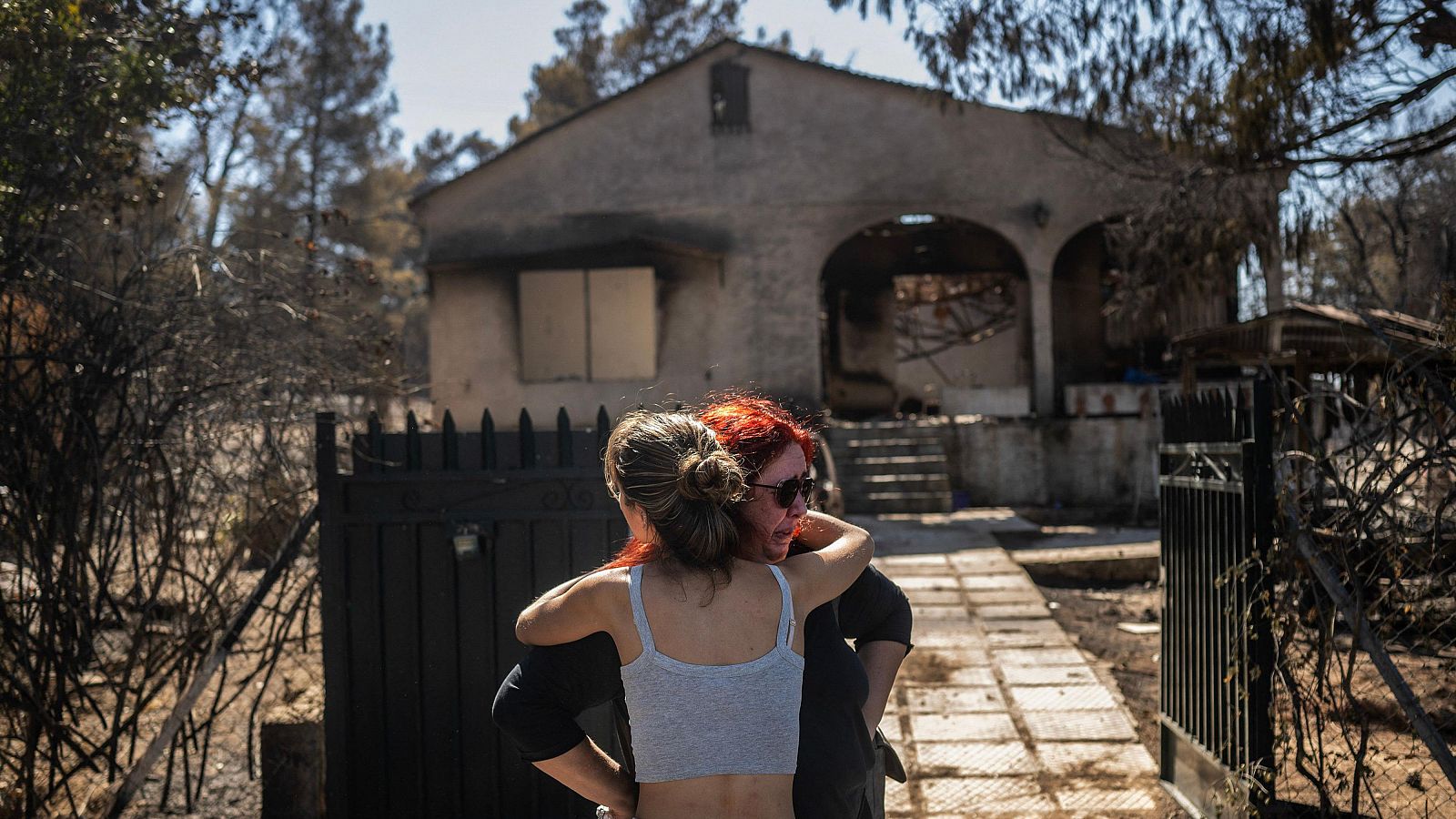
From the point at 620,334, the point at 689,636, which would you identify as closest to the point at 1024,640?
the point at 689,636

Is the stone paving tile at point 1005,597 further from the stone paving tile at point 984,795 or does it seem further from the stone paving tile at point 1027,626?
the stone paving tile at point 984,795

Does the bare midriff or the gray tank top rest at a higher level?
the gray tank top

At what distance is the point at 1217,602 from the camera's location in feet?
13.0

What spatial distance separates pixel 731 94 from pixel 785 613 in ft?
50.3

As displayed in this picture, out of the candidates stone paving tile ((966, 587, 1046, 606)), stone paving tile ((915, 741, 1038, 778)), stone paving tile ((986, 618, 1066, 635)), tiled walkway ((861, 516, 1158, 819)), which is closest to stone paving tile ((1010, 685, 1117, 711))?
tiled walkway ((861, 516, 1158, 819))

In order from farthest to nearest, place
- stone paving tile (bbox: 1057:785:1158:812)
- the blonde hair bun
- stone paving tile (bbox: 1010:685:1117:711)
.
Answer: stone paving tile (bbox: 1010:685:1117:711) < stone paving tile (bbox: 1057:785:1158:812) < the blonde hair bun

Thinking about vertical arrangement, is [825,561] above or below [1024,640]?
above

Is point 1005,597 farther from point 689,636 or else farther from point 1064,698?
point 689,636

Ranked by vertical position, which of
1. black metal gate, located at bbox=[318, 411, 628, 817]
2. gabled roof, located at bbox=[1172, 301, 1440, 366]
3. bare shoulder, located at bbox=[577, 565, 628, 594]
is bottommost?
black metal gate, located at bbox=[318, 411, 628, 817]

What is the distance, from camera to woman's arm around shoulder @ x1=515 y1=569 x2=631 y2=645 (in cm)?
200

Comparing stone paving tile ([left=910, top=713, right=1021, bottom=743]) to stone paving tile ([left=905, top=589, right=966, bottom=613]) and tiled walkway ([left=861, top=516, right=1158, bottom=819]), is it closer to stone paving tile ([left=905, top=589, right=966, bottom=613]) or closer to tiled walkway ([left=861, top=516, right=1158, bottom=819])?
tiled walkway ([left=861, top=516, right=1158, bottom=819])

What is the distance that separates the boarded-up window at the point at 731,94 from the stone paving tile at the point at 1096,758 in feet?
42.2

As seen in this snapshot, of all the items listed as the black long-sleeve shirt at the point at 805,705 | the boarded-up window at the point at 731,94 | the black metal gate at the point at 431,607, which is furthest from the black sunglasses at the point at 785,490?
the boarded-up window at the point at 731,94

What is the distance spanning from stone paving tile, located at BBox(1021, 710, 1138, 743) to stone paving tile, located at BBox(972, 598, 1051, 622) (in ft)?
6.69
